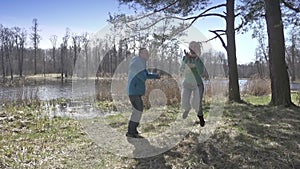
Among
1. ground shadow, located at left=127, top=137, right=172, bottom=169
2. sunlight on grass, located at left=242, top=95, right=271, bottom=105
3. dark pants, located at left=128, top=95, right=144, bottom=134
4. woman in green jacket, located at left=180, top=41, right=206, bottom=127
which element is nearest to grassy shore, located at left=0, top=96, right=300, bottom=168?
ground shadow, located at left=127, top=137, right=172, bottom=169

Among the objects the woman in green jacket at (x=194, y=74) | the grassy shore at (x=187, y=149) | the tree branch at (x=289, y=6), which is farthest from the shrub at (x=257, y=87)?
the woman in green jacket at (x=194, y=74)

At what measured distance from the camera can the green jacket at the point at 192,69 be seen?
5.21 m

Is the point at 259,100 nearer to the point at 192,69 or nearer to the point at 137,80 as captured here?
the point at 192,69

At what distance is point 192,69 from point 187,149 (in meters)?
1.70

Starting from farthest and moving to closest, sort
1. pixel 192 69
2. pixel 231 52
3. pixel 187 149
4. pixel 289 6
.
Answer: pixel 231 52, pixel 289 6, pixel 192 69, pixel 187 149

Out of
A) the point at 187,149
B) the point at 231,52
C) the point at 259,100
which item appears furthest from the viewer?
the point at 259,100

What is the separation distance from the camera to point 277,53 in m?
7.30

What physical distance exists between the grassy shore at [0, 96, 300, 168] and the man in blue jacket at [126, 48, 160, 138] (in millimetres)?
480

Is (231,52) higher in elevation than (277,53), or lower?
higher

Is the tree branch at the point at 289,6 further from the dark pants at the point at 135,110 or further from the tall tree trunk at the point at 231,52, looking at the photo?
the dark pants at the point at 135,110

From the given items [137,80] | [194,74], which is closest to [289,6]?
[194,74]

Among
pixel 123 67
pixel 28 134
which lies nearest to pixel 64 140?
pixel 28 134

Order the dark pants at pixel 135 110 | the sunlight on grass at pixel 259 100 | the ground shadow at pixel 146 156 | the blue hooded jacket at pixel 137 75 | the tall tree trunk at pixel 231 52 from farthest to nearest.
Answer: the tall tree trunk at pixel 231 52 < the sunlight on grass at pixel 259 100 < the dark pants at pixel 135 110 < the blue hooded jacket at pixel 137 75 < the ground shadow at pixel 146 156

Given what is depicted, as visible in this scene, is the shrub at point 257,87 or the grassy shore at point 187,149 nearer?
the grassy shore at point 187,149
